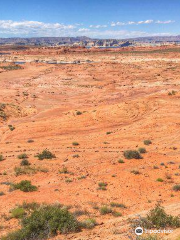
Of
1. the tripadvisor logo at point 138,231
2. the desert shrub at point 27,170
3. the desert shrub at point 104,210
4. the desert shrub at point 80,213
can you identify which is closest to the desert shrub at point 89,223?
the desert shrub at point 80,213

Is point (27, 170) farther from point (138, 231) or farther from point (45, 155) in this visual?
point (138, 231)

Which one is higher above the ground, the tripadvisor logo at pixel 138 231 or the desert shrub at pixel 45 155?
the tripadvisor logo at pixel 138 231

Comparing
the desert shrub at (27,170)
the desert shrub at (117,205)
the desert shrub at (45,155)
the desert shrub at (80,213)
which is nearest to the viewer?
the desert shrub at (80,213)

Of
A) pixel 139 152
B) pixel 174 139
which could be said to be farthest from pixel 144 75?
pixel 139 152

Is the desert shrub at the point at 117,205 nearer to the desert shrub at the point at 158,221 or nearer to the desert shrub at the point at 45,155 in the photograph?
the desert shrub at the point at 158,221

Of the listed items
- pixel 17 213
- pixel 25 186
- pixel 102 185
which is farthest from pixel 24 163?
pixel 17 213

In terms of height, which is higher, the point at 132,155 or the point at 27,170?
the point at 132,155

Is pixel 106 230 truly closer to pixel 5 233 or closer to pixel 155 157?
pixel 5 233
